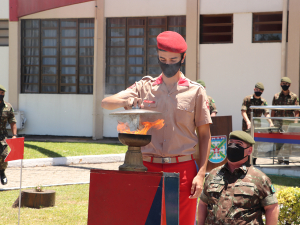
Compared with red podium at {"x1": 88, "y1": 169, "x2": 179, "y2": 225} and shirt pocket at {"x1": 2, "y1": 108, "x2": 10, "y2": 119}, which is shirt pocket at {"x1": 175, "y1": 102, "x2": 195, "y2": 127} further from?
shirt pocket at {"x1": 2, "y1": 108, "x2": 10, "y2": 119}

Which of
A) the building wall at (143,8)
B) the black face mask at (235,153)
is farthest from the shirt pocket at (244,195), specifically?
the building wall at (143,8)

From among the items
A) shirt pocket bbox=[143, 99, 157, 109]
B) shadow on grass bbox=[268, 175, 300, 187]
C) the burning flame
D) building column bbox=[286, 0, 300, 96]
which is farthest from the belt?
building column bbox=[286, 0, 300, 96]

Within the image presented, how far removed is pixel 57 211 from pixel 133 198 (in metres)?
3.91

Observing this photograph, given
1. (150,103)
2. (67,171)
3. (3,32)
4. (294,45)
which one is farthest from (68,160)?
(150,103)

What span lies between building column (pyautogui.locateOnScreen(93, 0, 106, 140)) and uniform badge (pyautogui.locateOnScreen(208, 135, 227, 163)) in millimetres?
7684

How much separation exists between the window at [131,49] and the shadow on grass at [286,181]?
7320 millimetres

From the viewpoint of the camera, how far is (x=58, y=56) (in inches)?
616

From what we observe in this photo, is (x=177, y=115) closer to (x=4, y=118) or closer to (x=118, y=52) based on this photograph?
(x=4, y=118)

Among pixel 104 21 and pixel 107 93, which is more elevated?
pixel 104 21

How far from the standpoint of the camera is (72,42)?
1555 centimetres

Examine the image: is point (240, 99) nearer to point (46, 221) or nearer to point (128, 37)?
point (128, 37)

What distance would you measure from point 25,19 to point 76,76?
3.01 meters

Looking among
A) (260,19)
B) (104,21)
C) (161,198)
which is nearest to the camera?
(161,198)

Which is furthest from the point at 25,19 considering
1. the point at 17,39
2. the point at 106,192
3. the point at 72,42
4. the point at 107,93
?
the point at 106,192
